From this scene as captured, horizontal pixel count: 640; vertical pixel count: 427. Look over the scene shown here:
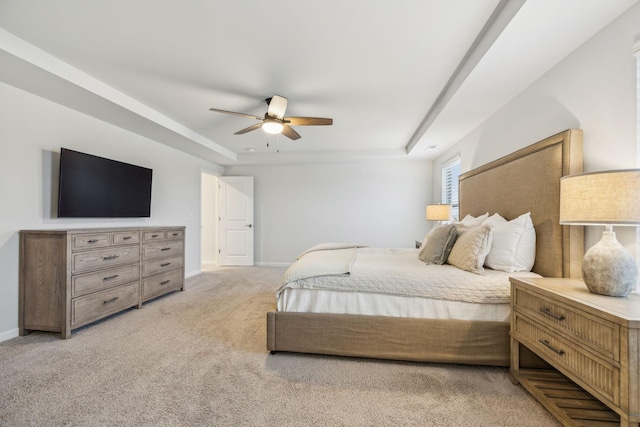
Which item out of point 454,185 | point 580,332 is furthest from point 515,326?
point 454,185

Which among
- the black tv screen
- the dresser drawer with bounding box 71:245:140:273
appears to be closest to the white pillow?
the dresser drawer with bounding box 71:245:140:273

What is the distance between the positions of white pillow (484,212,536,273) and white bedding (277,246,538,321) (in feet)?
0.36

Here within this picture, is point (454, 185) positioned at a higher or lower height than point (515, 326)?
higher

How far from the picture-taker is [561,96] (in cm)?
202

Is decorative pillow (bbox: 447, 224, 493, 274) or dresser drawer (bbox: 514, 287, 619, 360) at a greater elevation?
decorative pillow (bbox: 447, 224, 493, 274)

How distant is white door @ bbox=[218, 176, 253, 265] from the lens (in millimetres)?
5988

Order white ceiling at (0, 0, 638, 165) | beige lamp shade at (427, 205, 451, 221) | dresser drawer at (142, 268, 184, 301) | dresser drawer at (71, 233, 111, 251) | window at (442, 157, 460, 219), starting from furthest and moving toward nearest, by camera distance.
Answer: window at (442, 157, 460, 219) → beige lamp shade at (427, 205, 451, 221) → dresser drawer at (142, 268, 184, 301) → dresser drawer at (71, 233, 111, 251) → white ceiling at (0, 0, 638, 165)

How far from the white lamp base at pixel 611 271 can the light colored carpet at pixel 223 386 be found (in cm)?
77

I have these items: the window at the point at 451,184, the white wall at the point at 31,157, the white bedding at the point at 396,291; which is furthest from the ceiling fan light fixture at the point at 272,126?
the window at the point at 451,184

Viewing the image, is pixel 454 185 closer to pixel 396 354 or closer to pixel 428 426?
pixel 396 354

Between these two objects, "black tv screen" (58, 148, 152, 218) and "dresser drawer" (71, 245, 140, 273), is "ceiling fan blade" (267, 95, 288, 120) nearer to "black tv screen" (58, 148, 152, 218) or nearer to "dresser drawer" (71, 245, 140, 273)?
"black tv screen" (58, 148, 152, 218)

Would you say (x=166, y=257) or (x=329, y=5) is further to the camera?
(x=166, y=257)

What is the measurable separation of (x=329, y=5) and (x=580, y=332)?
2246mm

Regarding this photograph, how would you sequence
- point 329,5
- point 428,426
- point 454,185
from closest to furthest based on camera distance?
point 428,426 → point 329,5 → point 454,185
